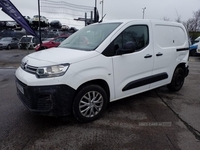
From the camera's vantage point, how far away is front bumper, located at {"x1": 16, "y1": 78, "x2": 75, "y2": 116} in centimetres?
261

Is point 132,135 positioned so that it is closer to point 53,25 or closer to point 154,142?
point 154,142

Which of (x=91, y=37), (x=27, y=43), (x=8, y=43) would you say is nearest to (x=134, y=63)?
(x=91, y=37)

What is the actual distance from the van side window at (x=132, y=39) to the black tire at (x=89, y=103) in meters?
0.70

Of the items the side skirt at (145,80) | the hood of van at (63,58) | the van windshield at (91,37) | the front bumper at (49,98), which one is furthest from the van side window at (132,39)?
the front bumper at (49,98)

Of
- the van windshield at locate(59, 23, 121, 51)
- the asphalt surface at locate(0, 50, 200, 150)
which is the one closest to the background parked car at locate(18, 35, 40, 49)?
the asphalt surface at locate(0, 50, 200, 150)

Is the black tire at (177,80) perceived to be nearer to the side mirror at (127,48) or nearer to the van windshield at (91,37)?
the side mirror at (127,48)

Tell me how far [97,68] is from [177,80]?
2.95 m

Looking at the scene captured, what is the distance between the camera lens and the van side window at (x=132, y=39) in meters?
3.14

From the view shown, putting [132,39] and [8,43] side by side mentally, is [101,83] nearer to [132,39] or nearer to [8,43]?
[132,39]

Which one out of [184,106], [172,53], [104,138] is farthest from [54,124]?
[172,53]

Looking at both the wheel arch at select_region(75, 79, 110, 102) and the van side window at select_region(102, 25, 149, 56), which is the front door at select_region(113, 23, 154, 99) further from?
the wheel arch at select_region(75, 79, 110, 102)

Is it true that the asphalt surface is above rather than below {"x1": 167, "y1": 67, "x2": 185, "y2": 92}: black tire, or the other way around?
below

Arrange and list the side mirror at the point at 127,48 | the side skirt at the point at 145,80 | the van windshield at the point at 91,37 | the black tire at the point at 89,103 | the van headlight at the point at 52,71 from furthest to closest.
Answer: the side skirt at the point at 145,80, the van windshield at the point at 91,37, the side mirror at the point at 127,48, the black tire at the point at 89,103, the van headlight at the point at 52,71

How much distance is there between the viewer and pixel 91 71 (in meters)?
2.88
